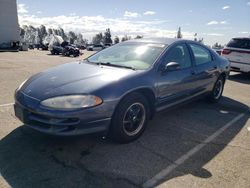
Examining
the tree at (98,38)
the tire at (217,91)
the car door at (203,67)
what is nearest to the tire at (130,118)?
the car door at (203,67)

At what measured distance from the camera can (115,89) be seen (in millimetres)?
3352

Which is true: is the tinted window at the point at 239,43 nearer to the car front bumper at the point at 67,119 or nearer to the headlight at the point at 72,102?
the car front bumper at the point at 67,119

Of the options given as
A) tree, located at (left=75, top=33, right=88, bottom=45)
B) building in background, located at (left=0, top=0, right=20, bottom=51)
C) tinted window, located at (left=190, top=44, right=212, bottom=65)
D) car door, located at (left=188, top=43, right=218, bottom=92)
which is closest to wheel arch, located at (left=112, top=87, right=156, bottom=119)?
car door, located at (left=188, top=43, right=218, bottom=92)

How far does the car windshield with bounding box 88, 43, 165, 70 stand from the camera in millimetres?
4117

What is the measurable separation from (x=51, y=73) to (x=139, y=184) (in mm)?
2129

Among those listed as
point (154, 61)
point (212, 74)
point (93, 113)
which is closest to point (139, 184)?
point (93, 113)

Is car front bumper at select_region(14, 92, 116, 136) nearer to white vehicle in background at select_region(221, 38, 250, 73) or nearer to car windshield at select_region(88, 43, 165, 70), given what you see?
car windshield at select_region(88, 43, 165, 70)

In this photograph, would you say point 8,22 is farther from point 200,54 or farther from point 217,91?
point 200,54

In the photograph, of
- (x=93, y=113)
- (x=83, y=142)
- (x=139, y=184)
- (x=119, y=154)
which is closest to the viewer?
(x=139, y=184)

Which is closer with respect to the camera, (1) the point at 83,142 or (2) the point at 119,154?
(2) the point at 119,154

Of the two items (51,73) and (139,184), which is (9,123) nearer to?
(51,73)

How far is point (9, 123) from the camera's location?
4.19 meters

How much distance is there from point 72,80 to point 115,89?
608mm

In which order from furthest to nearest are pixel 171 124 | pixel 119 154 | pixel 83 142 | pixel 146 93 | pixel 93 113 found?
pixel 171 124 → pixel 146 93 → pixel 83 142 → pixel 119 154 → pixel 93 113
